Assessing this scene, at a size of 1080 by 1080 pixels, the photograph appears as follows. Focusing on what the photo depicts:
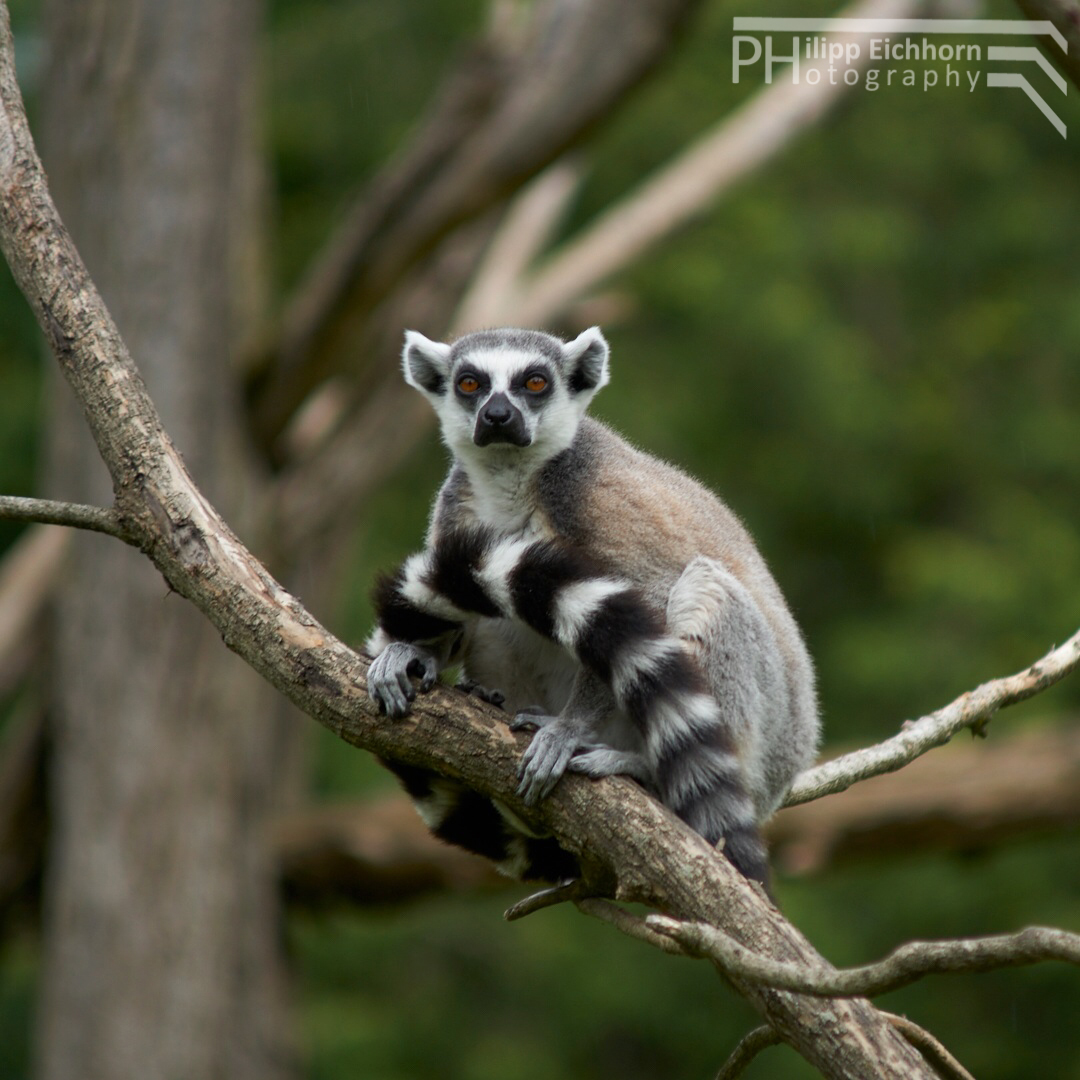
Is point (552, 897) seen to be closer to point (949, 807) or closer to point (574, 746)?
point (574, 746)

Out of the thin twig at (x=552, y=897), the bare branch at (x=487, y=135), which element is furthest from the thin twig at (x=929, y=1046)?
the bare branch at (x=487, y=135)

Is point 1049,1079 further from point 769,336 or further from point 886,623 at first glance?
point 769,336

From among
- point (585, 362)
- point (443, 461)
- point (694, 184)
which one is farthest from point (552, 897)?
point (443, 461)

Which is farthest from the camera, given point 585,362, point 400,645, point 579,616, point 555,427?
point 585,362

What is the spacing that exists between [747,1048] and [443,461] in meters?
8.58

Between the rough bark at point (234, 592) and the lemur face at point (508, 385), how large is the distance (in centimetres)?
103

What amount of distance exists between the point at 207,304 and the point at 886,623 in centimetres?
701

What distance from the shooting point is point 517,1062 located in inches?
427

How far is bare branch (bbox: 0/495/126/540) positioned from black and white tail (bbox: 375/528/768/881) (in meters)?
0.69

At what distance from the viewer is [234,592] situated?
2.87 metres

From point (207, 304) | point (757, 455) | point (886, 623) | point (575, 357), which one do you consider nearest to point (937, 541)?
point (886, 623)

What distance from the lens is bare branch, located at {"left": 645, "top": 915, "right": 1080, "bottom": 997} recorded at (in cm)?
212

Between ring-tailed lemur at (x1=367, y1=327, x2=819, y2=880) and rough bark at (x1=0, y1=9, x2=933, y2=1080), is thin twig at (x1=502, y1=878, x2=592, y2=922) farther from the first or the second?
ring-tailed lemur at (x1=367, y1=327, x2=819, y2=880)

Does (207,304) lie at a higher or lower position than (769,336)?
higher
